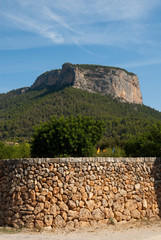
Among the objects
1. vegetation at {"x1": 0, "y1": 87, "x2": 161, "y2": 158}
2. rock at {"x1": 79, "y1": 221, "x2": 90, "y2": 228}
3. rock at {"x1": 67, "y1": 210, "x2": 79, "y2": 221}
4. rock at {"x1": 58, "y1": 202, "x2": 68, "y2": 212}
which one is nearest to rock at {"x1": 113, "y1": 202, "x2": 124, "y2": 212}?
rock at {"x1": 79, "y1": 221, "x2": 90, "y2": 228}

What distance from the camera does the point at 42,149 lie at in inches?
1013

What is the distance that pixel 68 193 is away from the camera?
11617 mm

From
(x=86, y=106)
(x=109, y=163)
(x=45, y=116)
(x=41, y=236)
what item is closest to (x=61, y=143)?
(x=109, y=163)

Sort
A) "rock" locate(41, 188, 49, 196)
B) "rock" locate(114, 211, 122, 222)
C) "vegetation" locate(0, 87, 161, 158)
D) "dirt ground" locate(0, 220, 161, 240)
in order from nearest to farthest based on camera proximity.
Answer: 1. "dirt ground" locate(0, 220, 161, 240)
2. "rock" locate(41, 188, 49, 196)
3. "rock" locate(114, 211, 122, 222)
4. "vegetation" locate(0, 87, 161, 158)

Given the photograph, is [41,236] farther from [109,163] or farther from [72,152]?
[72,152]

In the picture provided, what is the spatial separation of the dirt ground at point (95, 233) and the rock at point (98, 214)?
1.32ft

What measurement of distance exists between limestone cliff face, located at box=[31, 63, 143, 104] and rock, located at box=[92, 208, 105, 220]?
11209cm

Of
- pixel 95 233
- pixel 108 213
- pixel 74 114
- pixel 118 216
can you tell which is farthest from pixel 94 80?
pixel 95 233

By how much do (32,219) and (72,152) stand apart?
1368 cm

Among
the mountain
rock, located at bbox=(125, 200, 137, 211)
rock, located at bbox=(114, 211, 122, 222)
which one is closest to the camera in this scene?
rock, located at bbox=(114, 211, 122, 222)

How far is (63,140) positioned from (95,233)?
45.1 feet

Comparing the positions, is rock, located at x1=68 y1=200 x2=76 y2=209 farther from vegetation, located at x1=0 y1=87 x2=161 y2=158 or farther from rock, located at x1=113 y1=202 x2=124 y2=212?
vegetation, located at x1=0 y1=87 x2=161 y2=158

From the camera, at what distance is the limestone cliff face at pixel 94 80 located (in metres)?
132

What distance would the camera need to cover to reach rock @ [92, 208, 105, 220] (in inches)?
463
